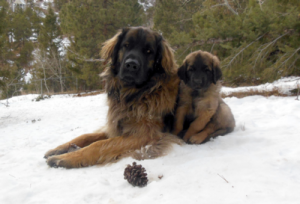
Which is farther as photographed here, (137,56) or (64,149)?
(64,149)

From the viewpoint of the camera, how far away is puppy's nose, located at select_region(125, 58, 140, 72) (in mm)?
2481

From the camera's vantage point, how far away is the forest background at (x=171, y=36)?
5828 millimetres

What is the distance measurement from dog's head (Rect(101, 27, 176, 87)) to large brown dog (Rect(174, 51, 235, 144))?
36cm

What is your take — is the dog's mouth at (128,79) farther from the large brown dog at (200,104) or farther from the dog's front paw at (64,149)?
the dog's front paw at (64,149)

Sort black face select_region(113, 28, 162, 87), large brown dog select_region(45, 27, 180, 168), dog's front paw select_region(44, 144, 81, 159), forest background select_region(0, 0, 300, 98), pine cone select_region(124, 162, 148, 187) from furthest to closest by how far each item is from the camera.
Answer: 1. forest background select_region(0, 0, 300, 98)
2. dog's front paw select_region(44, 144, 81, 159)
3. black face select_region(113, 28, 162, 87)
4. large brown dog select_region(45, 27, 180, 168)
5. pine cone select_region(124, 162, 148, 187)

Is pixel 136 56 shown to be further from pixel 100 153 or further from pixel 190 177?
pixel 190 177

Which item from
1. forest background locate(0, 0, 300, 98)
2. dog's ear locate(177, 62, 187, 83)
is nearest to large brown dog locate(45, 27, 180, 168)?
dog's ear locate(177, 62, 187, 83)

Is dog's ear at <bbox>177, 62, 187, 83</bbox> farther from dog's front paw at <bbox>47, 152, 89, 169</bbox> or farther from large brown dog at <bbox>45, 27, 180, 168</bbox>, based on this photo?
dog's front paw at <bbox>47, 152, 89, 169</bbox>

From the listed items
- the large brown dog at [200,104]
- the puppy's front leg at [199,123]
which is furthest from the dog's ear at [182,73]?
the puppy's front leg at [199,123]

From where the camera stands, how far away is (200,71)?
2975 mm

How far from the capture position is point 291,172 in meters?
1.70

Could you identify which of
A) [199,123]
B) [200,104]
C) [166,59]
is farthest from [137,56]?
[199,123]

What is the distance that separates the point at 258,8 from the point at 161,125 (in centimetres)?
533

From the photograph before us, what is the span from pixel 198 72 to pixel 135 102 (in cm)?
103
